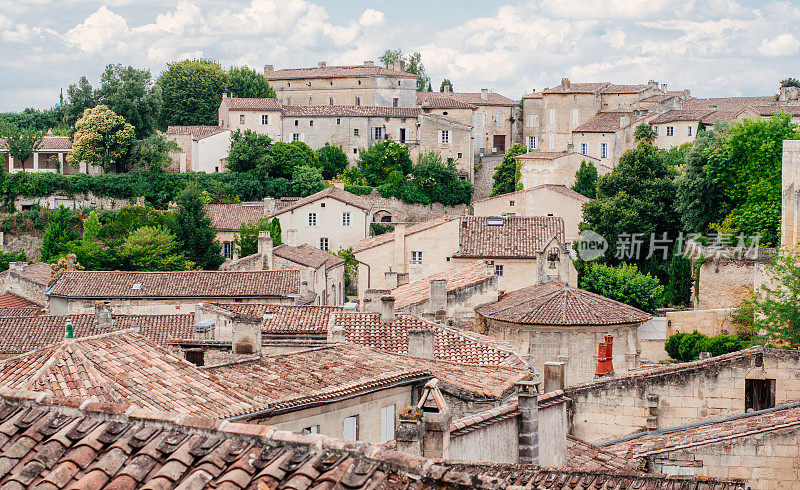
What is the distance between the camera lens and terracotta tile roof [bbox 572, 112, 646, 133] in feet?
247

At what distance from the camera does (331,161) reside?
242 feet

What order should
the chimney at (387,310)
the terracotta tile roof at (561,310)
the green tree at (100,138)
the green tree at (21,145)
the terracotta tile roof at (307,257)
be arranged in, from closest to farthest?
the chimney at (387,310) → the terracotta tile roof at (561,310) → the terracotta tile roof at (307,257) → the green tree at (100,138) → the green tree at (21,145)

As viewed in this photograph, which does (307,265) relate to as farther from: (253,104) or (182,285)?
(253,104)

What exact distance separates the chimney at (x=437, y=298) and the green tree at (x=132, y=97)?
173 feet

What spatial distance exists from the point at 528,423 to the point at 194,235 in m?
46.4

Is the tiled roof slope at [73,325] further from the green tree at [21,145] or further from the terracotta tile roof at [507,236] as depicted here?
the green tree at [21,145]

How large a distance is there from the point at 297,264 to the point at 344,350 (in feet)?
98.7

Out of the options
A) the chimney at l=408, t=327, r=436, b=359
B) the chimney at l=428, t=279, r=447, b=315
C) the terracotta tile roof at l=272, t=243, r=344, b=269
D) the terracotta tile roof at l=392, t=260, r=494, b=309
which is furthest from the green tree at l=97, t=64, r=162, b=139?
the chimney at l=408, t=327, r=436, b=359

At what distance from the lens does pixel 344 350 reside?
16391mm

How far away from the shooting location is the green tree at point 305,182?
70.7 meters

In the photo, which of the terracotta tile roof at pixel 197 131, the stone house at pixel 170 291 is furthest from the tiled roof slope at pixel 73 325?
the terracotta tile roof at pixel 197 131

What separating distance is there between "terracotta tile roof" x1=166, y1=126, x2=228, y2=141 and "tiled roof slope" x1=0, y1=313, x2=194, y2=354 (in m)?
47.7

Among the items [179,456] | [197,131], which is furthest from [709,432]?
[197,131]

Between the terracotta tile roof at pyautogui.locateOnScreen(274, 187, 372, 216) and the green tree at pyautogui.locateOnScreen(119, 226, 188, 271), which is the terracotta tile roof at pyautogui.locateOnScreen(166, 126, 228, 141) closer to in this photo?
the terracotta tile roof at pyautogui.locateOnScreen(274, 187, 372, 216)
